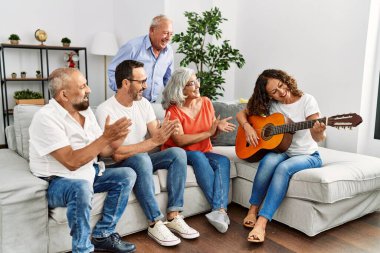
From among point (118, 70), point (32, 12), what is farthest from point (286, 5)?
point (32, 12)

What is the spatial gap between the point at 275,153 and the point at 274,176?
0.74 feet

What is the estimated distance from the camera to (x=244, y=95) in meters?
4.36

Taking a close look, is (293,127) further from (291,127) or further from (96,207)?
(96,207)

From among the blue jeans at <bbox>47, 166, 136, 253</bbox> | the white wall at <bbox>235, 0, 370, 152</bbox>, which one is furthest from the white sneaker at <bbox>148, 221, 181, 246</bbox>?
the white wall at <bbox>235, 0, 370, 152</bbox>

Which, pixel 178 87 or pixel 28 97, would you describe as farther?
pixel 28 97

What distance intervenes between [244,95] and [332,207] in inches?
94.8

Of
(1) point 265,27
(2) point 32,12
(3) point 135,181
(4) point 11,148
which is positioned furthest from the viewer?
(2) point 32,12

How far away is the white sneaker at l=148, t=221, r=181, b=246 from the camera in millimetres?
1999

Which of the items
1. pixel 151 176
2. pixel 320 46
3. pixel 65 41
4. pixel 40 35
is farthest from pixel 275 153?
pixel 40 35

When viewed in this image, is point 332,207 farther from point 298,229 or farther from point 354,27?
point 354,27

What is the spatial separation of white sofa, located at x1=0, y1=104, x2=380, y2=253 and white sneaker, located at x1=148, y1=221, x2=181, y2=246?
5.4 inches

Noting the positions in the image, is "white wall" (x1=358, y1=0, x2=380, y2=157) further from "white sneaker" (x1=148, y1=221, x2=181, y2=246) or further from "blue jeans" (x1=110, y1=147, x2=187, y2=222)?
"white sneaker" (x1=148, y1=221, x2=181, y2=246)

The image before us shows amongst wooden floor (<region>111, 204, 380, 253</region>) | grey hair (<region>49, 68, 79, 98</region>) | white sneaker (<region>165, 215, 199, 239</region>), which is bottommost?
wooden floor (<region>111, 204, 380, 253</region>)

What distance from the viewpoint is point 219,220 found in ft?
7.14
